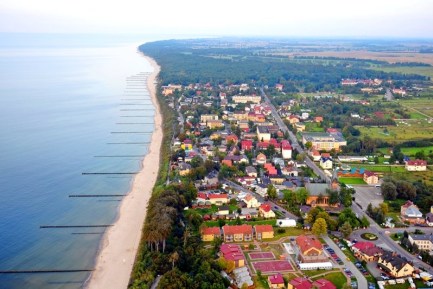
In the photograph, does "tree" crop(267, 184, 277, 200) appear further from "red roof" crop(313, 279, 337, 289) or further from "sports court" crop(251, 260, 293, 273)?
"red roof" crop(313, 279, 337, 289)

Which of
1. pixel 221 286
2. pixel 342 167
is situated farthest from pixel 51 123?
pixel 221 286

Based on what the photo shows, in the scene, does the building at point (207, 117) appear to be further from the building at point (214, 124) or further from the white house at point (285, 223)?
the white house at point (285, 223)

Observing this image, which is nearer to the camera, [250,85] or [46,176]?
[46,176]

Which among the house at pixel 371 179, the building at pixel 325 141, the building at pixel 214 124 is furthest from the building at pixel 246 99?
the house at pixel 371 179

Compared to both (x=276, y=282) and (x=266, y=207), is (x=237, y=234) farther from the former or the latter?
(x=276, y=282)

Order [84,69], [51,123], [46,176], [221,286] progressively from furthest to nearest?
[84,69] < [51,123] < [46,176] < [221,286]

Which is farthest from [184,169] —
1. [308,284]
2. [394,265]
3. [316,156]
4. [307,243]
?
[394,265]

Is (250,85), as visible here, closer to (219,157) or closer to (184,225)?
(219,157)
